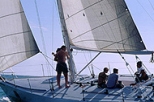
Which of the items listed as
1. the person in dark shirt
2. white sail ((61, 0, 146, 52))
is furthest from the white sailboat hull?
white sail ((61, 0, 146, 52))

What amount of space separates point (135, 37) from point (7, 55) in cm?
481

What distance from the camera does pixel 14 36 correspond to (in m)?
12.1

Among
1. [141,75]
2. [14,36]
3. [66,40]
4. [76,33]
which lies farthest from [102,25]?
[14,36]

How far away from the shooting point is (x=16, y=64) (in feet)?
39.1

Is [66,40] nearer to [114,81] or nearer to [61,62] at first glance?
[61,62]

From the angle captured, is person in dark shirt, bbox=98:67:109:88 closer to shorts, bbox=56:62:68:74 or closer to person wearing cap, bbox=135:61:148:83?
person wearing cap, bbox=135:61:148:83

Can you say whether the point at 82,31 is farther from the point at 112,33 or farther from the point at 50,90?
the point at 50,90

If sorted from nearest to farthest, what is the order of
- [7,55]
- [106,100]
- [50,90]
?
[106,100], [50,90], [7,55]

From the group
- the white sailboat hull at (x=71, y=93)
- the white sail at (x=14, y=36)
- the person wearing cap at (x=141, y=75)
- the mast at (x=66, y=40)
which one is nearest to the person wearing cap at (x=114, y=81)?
the white sailboat hull at (x=71, y=93)

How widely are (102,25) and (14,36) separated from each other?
10.9ft

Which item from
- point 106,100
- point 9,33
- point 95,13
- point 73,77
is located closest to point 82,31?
point 95,13

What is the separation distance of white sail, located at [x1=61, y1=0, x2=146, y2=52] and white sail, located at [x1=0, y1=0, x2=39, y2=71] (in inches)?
67.9

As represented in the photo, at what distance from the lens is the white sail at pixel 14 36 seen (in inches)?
463

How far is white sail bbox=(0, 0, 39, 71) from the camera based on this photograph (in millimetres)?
11766
